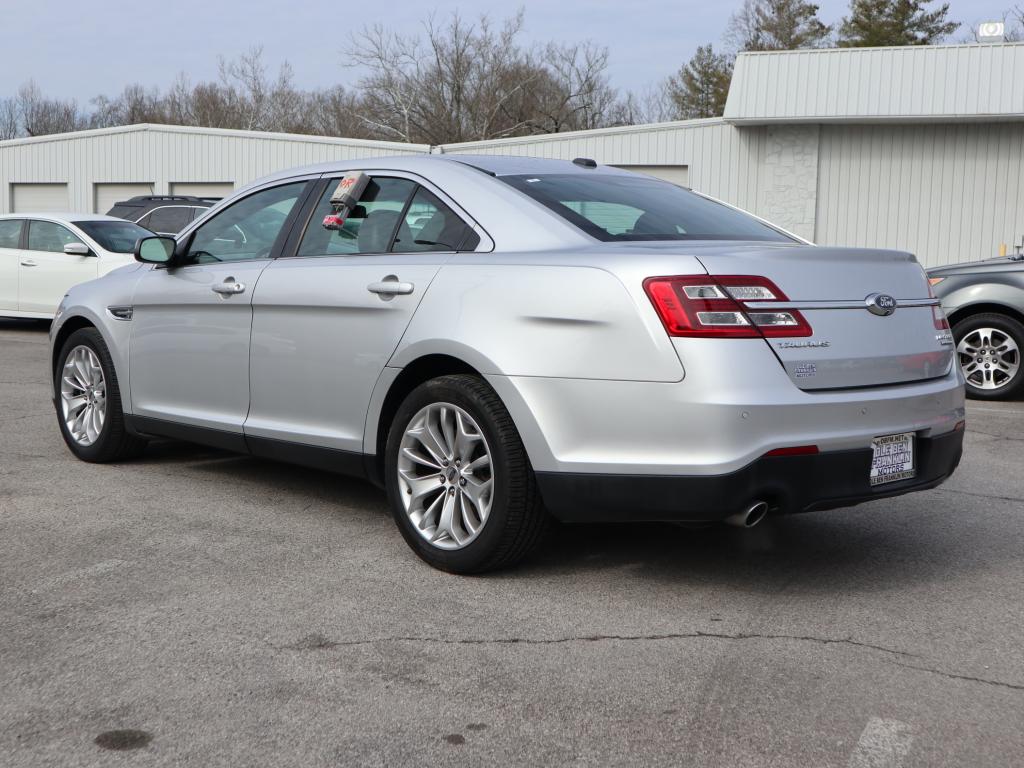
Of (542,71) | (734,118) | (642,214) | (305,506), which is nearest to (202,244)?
(305,506)

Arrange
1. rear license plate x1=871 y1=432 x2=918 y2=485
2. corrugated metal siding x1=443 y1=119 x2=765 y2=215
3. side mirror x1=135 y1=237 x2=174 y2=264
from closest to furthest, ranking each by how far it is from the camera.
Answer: rear license plate x1=871 y1=432 x2=918 y2=485 → side mirror x1=135 y1=237 x2=174 y2=264 → corrugated metal siding x1=443 y1=119 x2=765 y2=215

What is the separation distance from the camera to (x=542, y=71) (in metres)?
54.2

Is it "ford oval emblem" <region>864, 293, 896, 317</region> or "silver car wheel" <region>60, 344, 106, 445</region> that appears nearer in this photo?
"ford oval emblem" <region>864, 293, 896, 317</region>

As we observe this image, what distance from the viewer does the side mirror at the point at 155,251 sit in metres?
5.84

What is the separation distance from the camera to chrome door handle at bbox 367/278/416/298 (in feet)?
15.0

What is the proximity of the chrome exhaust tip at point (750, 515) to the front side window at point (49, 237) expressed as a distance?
12675 millimetres

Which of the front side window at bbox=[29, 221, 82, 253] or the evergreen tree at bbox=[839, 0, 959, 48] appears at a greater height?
the evergreen tree at bbox=[839, 0, 959, 48]

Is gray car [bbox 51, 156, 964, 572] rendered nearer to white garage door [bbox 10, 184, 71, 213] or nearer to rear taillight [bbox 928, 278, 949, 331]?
rear taillight [bbox 928, 278, 949, 331]

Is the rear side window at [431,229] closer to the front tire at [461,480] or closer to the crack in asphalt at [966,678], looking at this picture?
the front tire at [461,480]

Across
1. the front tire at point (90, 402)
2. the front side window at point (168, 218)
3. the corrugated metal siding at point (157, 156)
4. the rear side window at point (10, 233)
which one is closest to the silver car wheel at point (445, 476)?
the front tire at point (90, 402)

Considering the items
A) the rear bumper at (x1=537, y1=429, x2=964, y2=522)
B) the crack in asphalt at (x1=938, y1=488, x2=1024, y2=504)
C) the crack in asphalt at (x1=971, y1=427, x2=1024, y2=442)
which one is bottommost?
the crack in asphalt at (x1=938, y1=488, x2=1024, y2=504)

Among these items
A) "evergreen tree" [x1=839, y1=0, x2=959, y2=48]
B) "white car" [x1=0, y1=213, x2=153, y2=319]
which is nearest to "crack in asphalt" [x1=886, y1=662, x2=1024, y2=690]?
"white car" [x1=0, y1=213, x2=153, y2=319]

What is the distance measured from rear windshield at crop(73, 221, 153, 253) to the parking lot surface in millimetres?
9534

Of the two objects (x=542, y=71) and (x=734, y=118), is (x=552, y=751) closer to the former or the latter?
(x=734, y=118)
